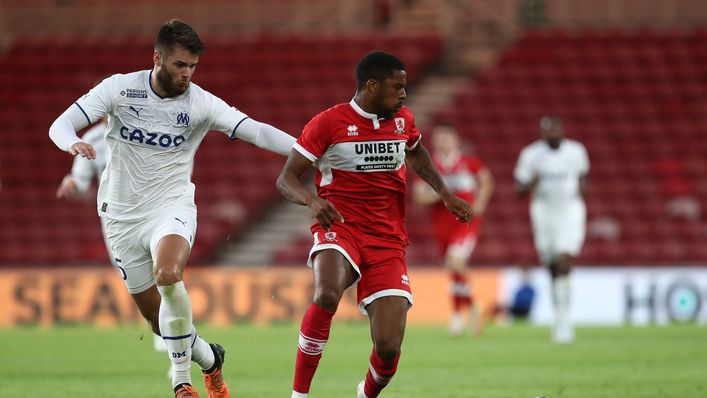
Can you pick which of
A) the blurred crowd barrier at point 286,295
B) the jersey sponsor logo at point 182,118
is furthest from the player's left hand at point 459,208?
the blurred crowd barrier at point 286,295

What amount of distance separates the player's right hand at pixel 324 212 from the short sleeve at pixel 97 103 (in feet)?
5.12

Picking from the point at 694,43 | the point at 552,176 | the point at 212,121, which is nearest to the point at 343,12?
the point at 694,43

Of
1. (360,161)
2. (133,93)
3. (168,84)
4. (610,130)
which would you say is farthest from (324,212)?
(610,130)

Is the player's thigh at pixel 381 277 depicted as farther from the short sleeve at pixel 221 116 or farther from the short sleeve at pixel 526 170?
the short sleeve at pixel 526 170

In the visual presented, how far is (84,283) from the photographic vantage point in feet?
64.7

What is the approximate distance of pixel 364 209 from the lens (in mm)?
7734

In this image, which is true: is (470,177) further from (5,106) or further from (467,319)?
(5,106)

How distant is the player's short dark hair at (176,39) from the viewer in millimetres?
7590

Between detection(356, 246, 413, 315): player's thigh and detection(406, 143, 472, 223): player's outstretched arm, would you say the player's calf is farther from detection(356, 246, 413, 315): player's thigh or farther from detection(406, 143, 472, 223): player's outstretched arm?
detection(406, 143, 472, 223): player's outstretched arm

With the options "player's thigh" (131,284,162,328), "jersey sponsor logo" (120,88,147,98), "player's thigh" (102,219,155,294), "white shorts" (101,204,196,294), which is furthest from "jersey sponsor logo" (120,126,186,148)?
"player's thigh" (131,284,162,328)

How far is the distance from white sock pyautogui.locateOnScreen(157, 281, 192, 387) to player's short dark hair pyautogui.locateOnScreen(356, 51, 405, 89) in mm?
1747

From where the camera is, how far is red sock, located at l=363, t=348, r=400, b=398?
24.5 feet

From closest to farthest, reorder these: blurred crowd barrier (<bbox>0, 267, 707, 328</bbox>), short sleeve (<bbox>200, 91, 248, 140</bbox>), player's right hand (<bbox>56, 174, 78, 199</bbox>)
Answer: short sleeve (<bbox>200, 91, 248, 140</bbox>) → player's right hand (<bbox>56, 174, 78, 199</bbox>) → blurred crowd barrier (<bbox>0, 267, 707, 328</bbox>)

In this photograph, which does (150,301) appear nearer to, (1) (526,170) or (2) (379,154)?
(2) (379,154)
